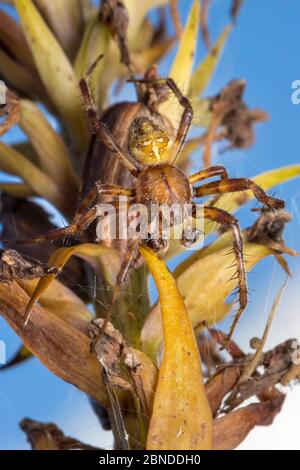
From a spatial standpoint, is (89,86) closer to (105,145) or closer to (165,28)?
(105,145)

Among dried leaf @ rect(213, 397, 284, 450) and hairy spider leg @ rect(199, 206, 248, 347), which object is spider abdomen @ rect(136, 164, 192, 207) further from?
dried leaf @ rect(213, 397, 284, 450)

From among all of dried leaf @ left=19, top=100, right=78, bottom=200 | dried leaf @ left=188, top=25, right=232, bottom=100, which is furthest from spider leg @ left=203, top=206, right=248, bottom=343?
dried leaf @ left=188, top=25, right=232, bottom=100

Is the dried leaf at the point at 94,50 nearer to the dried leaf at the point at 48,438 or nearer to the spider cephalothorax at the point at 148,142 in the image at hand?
the spider cephalothorax at the point at 148,142

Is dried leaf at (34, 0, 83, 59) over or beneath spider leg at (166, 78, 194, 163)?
over

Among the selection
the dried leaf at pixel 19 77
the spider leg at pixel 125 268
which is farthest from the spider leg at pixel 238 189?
the dried leaf at pixel 19 77

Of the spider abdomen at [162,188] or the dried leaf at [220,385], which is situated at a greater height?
the spider abdomen at [162,188]

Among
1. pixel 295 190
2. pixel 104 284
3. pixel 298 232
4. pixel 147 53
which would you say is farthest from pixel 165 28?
pixel 104 284
